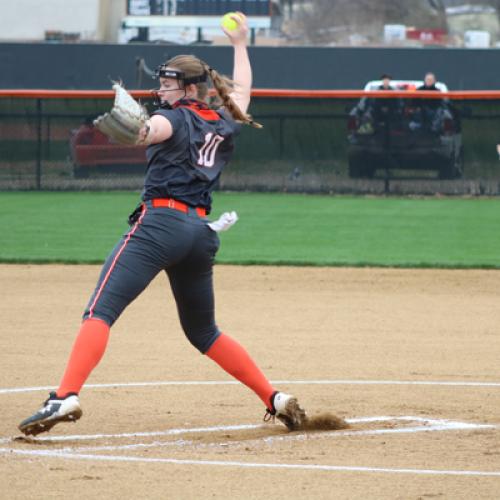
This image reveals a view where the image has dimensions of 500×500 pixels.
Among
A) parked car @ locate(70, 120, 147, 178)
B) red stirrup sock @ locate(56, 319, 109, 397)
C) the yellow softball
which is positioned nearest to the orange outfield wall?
parked car @ locate(70, 120, 147, 178)

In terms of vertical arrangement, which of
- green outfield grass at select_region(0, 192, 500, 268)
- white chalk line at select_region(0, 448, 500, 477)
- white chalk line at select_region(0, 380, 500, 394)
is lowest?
green outfield grass at select_region(0, 192, 500, 268)

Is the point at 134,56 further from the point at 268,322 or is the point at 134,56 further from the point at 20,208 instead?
the point at 268,322

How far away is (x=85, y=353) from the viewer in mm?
5891

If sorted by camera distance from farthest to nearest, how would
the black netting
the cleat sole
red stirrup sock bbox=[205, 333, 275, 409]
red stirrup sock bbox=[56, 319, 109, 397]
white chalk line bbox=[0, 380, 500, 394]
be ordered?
1. the black netting
2. white chalk line bbox=[0, 380, 500, 394]
3. red stirrup sock bbox=[205, 333, 275, 409]
4. red stirrup sock bbox=[56, 319, 109, 397]
5. the cleat sole

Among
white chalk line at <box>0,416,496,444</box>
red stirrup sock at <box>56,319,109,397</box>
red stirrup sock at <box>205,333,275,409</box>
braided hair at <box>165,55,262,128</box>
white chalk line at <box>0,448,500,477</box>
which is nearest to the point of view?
white chalk line at <box>0,448,500,477</box>

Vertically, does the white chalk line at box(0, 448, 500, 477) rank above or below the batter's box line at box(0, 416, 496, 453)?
above

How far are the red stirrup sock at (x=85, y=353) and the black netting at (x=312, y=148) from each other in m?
14.9

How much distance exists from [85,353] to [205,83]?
145cm

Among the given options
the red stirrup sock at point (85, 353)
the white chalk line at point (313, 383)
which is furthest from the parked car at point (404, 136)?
the red stirrup sock at point (85, 353)

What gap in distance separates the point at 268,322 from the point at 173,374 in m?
2.19

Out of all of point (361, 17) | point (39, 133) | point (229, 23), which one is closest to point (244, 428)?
point (229, 23)

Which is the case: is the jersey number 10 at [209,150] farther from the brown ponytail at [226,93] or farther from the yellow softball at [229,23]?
the yellow softball at [229,23]

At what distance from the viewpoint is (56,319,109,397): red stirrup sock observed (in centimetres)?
587

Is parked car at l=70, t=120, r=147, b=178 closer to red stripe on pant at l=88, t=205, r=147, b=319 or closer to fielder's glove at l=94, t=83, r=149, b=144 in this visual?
red stripe on pant at l=88, t=205, r=147, b=319
